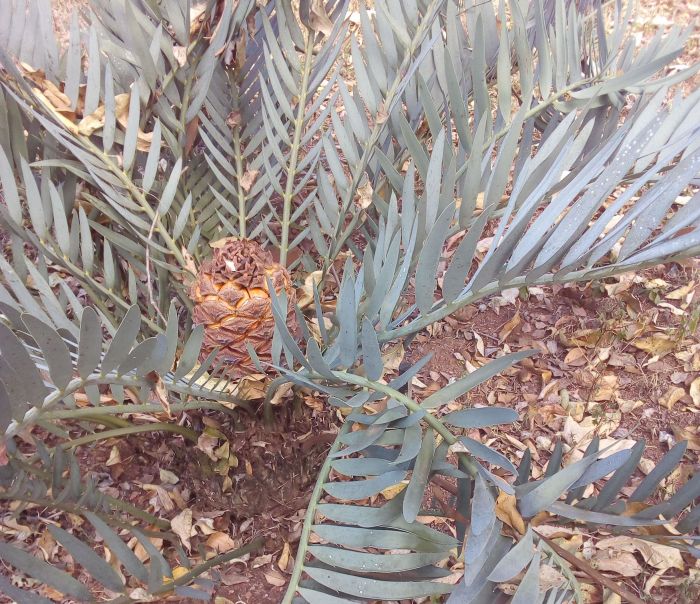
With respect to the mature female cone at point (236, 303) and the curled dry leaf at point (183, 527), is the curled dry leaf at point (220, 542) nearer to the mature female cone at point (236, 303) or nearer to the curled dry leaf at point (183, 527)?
the curled dry leaf at point (183, 527)

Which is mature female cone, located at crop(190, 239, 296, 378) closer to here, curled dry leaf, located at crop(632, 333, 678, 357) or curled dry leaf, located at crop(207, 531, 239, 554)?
curled dry leaf, located at crop(207, 531, 239, 554)

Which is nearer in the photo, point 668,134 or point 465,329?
point 668,134

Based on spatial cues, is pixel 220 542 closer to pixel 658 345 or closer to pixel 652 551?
pixel 652 551

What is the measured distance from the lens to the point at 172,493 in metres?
0.97

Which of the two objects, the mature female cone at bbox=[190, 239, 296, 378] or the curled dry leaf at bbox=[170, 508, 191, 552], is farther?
the curled dry leaf at bbox=[170, 508, 191, 552]

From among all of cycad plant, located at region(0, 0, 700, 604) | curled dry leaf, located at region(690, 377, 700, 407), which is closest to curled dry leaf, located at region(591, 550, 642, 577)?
cycad plant, located at region(0, 0, 700, 604)

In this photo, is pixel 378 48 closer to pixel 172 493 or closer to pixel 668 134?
pixel 668 134

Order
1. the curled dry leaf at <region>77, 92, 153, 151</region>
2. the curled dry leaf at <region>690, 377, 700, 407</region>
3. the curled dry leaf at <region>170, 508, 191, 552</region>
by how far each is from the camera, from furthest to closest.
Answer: the curled dry leaf at <region>690, 377, 700, 407</region> < the curled dry leaf at <region>170, 508, 191, 552</region> < the curled dry leaf at <region>77, 92, 153, 151</region>

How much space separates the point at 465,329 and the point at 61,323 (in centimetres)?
92

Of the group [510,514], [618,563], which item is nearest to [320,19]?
[510,514]

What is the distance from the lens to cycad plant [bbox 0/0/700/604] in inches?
17.9

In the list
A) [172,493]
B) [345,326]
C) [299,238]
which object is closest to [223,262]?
[299,238]

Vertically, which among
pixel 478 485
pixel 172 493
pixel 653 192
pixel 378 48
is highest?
pixel 378 48

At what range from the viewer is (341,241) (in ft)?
2.74
